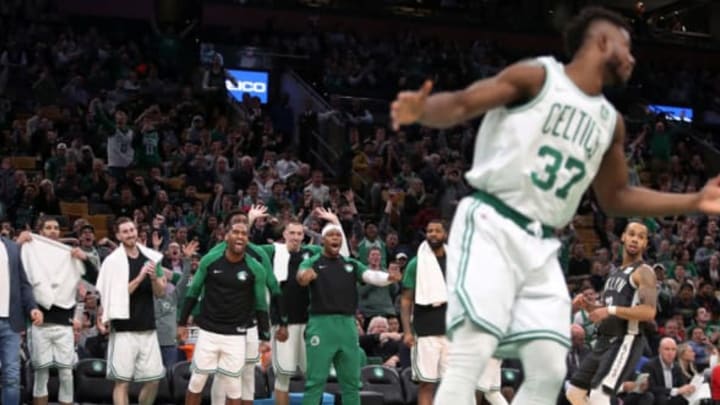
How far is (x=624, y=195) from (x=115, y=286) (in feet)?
24.6

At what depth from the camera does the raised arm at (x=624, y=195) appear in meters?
5.55

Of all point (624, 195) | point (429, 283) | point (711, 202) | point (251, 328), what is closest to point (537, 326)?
A: point (624, 195)

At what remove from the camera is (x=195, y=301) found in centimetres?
1220

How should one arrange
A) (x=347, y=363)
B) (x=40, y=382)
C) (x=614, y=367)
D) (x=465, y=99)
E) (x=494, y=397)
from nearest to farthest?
(x=465, y=99) < (x=614, y=367) < (x=347, y=363) < (x=40, y=382) < (x=494, y=397)

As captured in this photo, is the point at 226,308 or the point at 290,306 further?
the point at 290,306

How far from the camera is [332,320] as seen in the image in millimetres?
12336

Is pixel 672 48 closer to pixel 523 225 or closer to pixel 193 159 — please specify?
pixel 193 159

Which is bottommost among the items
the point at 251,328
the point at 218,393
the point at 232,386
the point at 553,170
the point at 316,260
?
the point at 218,393

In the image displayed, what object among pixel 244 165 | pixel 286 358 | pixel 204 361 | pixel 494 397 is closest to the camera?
pixel 204 361

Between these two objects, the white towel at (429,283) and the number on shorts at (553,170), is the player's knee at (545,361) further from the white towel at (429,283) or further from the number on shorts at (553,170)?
the white towel at (429,283)

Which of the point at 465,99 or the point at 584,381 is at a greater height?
the point at 465,99

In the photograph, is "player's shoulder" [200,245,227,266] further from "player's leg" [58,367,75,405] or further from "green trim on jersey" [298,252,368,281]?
"player's leg" [58,367,75,405]

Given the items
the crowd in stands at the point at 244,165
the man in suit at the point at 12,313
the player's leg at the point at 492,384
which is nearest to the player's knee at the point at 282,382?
the crowd in stands at the point at 244,165

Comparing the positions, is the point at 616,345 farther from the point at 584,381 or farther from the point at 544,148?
the point at 544,148
